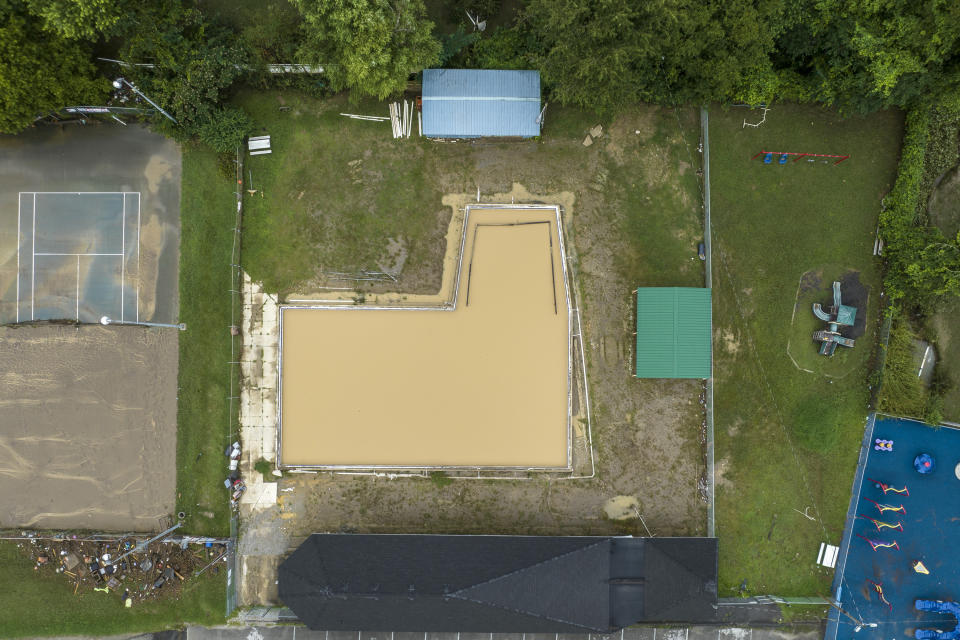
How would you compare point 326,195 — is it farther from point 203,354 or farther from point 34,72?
point 34,72

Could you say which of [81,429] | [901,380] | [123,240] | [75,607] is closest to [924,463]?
[901,380]

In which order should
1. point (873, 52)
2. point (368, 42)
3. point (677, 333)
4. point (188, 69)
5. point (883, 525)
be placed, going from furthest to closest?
point (883, 525) → point (677, 333) → point (188, 69) → point (873, 52) → point (368, 42)

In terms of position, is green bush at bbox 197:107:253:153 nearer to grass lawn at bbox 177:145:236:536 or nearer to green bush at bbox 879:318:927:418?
grass lawn at bbox 177:145:236:536

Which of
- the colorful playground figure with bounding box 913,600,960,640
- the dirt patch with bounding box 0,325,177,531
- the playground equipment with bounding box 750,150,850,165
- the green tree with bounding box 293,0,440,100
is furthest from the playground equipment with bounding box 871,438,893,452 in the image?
the dirt patch with bounding box 0,325,177,531

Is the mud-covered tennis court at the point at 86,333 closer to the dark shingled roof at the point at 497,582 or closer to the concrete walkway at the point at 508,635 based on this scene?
the concrete walkway at the point at 508,635

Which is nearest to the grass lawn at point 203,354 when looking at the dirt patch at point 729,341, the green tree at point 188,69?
the green tree at point 188,69

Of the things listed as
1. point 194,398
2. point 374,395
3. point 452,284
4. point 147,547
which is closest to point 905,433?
point 452,284

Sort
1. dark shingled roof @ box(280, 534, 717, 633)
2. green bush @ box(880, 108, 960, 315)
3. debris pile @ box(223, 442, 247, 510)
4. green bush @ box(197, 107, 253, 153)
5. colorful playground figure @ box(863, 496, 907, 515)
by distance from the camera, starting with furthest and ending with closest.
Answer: colorful playground figure @ box(863, 496, 907, 515) < debris pile @ box(223, 442, 247, 510) < green bush @ box(880, 108, 960, 315) < green bush @ box(197, 107, 253, 153) < dark shingled roof @ box(280, 534, 717, 633)
